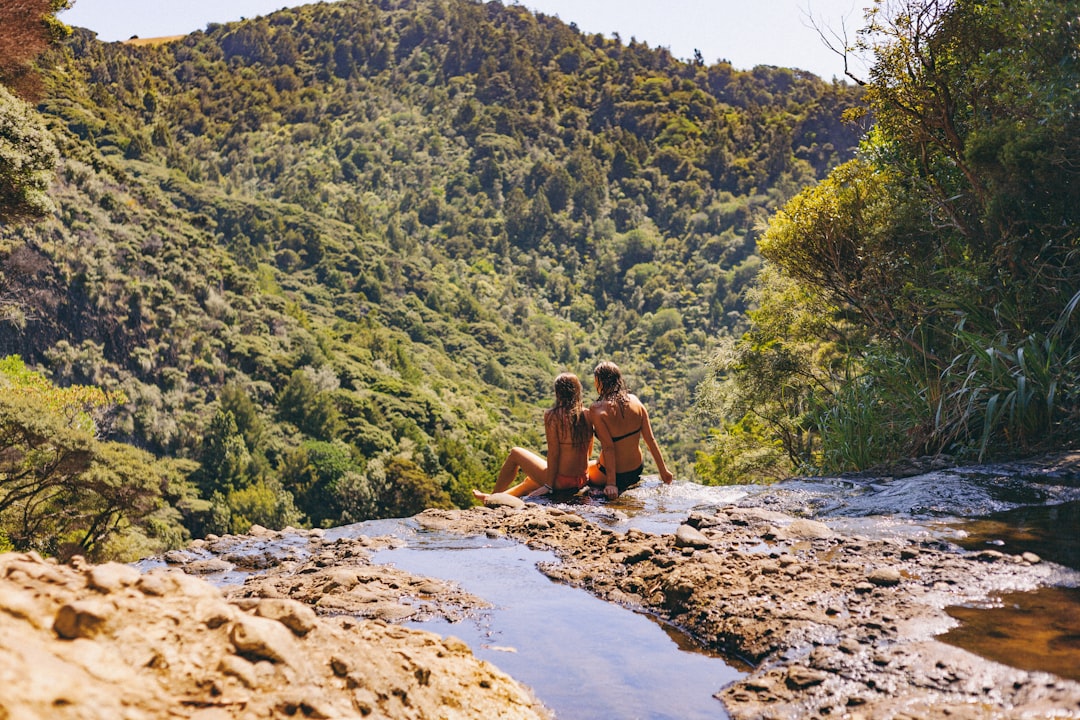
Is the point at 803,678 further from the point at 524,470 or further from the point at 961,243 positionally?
the point at 961,243

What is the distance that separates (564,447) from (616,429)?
1.51ft

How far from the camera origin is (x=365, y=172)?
376 feet

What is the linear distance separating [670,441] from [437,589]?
65.0 m

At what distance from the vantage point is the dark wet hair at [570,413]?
7395 mm

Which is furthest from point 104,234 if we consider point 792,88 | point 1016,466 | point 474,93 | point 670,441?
point 792,88

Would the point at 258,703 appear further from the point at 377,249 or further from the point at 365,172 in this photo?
the point at 365,172

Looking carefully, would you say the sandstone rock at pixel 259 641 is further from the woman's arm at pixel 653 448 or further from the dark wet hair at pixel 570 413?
the woman's arm at pixel 653 448

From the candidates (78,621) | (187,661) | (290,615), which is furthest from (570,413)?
(78,621)

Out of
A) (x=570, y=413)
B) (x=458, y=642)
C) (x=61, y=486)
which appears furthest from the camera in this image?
(x=61, y=486)

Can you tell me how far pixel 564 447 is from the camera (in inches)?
297

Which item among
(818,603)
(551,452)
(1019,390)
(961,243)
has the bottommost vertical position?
(551,452)

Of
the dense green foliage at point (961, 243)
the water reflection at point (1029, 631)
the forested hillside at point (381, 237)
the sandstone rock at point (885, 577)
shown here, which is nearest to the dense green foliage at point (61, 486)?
the forested hillside at point (381, 237)

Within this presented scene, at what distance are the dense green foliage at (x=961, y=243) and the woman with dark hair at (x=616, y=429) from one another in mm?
2026

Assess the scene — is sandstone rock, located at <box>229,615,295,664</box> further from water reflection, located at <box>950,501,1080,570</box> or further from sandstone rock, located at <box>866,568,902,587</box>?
water reflection, located at <box>950,501,1080,570</box>
